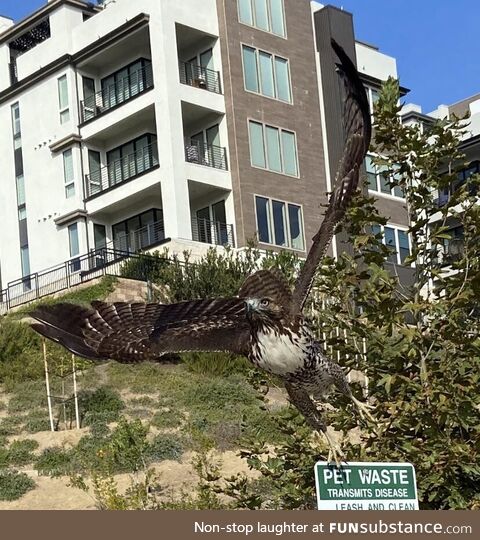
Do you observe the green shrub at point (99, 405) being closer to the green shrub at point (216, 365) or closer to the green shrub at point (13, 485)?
the green shrub at point (216, 365)

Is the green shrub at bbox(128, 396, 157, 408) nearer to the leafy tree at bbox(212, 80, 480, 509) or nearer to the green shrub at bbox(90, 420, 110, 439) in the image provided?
the green shrub at bbox(90, 420, 110, 439)

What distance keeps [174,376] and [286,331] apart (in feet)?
64.2

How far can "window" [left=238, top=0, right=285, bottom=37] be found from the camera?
136 feet

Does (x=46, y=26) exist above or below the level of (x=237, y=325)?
above

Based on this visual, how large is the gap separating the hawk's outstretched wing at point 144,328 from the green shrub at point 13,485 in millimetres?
10190

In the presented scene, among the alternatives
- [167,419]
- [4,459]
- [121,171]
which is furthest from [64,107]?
[4,459]

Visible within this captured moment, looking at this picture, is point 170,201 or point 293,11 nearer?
point 170,201

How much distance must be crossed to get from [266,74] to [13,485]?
81.2ft

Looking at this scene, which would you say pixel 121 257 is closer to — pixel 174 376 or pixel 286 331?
pixel 174 376

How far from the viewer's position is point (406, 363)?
10766mm

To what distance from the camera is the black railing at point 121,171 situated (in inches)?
1580

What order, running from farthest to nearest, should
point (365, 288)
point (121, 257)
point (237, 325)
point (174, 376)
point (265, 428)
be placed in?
point (121, 257) → point (174, 376) → point (265, 428) → point (365, 288) → point (237, 325)

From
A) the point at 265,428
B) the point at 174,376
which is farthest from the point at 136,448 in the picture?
the point at 174,376

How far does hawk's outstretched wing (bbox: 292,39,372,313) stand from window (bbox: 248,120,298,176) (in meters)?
31.2
